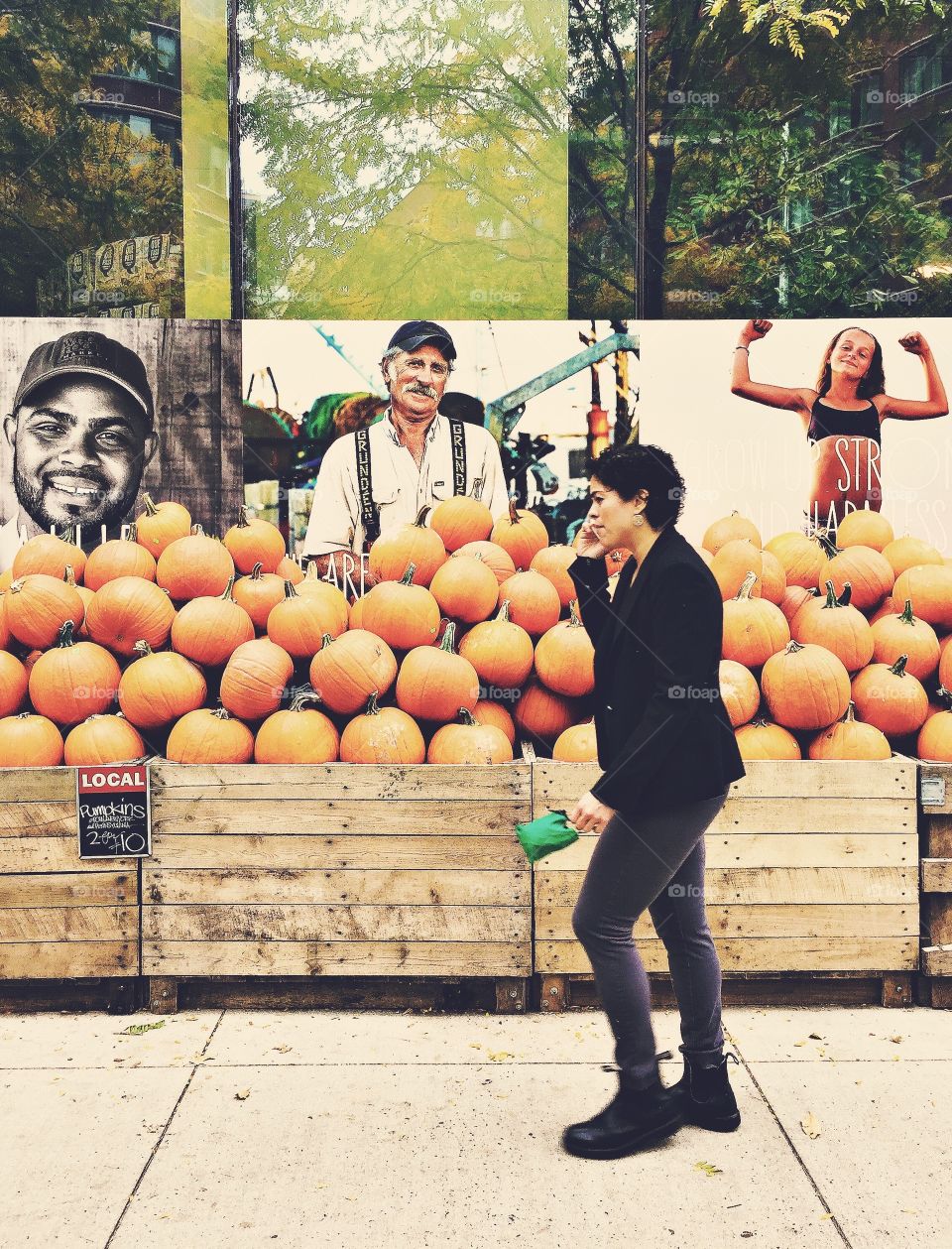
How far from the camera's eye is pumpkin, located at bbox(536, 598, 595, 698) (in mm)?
4422

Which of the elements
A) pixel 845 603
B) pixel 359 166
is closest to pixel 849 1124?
pixel 845 603

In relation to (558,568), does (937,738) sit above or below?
A: below

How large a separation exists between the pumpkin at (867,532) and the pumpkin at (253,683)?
290 cm

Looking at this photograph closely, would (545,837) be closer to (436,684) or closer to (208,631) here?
(436,684)

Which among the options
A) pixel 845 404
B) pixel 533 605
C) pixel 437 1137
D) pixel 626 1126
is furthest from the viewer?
pixel 845 404

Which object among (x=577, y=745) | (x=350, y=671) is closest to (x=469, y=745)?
(x=577, y=745)

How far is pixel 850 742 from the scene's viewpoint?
422 centimetres

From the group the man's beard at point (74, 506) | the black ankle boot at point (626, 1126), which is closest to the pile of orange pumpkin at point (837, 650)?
the black ankle boot at point (626, 1126)

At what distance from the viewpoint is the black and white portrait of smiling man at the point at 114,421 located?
23.3ft

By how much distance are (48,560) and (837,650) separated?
11.7ft

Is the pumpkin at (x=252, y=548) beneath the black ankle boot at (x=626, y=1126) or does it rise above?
above

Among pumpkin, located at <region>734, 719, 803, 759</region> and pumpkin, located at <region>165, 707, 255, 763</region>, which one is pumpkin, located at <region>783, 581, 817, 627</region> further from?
pumpkin, located at <region>165, 707, 255, 763</region>

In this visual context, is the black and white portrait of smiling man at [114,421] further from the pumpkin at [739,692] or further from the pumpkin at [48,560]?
the pumpkin at [739,692]

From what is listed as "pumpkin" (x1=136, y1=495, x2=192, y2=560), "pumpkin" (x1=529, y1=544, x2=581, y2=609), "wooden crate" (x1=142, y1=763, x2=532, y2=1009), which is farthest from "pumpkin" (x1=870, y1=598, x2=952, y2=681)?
"pumpkin" (x1=136, y1=495, x2=192, y2=560)
